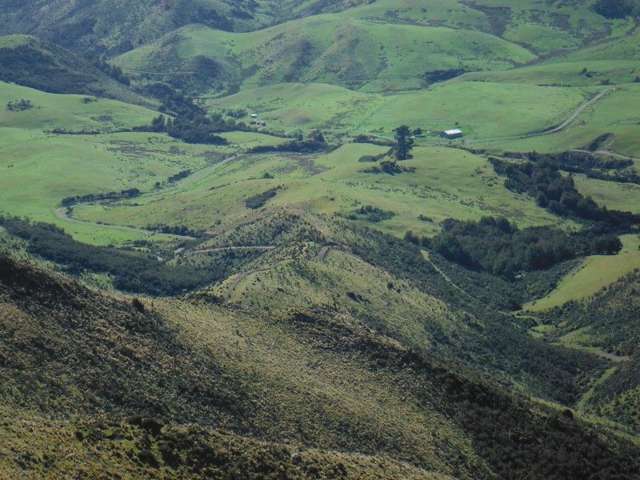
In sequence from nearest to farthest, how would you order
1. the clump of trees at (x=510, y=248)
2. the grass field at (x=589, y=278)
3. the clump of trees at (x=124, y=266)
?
the grass field at (x=589, y=278), the clump of trees at (x=124, y=266), the clump of trees at (x=510, y=248)

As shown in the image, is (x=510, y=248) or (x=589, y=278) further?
(x=510, y=248)

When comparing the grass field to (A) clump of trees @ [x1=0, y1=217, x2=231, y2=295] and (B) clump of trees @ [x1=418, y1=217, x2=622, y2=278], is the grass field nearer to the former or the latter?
(B) clump of trees @ [x1=418, y1=217, x2=622, y2=278]

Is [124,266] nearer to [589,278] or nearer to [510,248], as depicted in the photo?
[510,248]

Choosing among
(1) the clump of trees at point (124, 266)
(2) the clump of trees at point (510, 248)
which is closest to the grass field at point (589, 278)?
(2) the clump of trees at point (510, 248)

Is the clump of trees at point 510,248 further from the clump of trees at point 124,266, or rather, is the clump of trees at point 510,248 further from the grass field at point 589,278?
the clump of trees at point 124,266

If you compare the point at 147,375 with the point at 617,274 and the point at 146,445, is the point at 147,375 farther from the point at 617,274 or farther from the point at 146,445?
the point at 617,274

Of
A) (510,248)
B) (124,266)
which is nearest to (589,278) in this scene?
(510,248)
